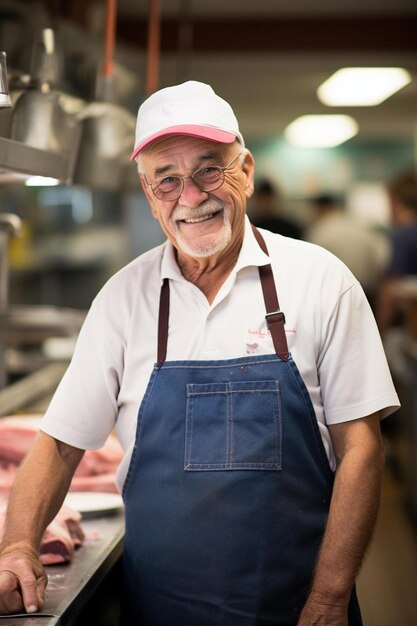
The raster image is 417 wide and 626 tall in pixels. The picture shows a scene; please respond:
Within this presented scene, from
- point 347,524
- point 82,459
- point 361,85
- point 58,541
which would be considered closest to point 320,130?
point 361,85

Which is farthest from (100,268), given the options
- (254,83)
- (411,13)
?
(411,13)

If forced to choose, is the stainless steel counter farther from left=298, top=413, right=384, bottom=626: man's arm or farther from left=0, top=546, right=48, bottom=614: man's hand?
left=298, top=413, right=384, bottom=626: man's arm

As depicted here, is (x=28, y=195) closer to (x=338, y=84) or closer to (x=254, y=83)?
(x=254, y=83)

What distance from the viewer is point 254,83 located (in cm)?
955

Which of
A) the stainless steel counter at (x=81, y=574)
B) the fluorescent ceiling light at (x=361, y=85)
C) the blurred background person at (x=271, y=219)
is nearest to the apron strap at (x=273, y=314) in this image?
the stainless steel counter at (x=81, y=574)

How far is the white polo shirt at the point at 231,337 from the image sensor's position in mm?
2271

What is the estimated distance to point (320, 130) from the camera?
1320 centimetres

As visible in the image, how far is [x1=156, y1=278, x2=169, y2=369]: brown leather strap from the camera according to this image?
2.37 metres

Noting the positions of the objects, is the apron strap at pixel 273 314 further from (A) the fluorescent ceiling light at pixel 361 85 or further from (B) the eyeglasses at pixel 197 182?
(A) the fluorescent ceiling light at pixel 361 85

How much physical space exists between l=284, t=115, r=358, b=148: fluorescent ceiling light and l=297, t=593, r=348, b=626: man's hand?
10351 millimetres

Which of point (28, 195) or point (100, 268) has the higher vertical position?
point (28, 195)

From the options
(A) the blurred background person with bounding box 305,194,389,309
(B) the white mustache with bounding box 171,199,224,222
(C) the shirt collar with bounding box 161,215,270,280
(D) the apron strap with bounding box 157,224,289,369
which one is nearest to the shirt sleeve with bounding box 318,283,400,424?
(D) the apron strap with bounding box 157,224,289,369

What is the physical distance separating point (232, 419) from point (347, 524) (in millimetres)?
355

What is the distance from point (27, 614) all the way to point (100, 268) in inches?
429
